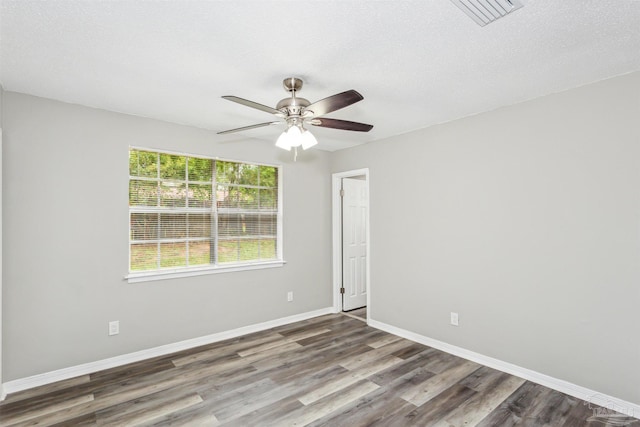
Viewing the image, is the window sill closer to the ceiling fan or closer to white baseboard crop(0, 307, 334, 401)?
white baseboard crop(0, 307, 334, 401)

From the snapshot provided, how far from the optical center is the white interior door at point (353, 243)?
4.92m

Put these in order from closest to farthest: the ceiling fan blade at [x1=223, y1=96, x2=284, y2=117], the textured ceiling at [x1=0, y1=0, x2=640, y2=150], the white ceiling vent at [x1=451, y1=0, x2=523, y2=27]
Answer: the white ceiling vent at [x1=451, y1=0, x2=523, y2=27] → the textured ceiling at [x1=0, y1=0, x2=640, y2=150] → the ceiling fan blade at [x1=223, y1=96, x2=284, y2=117]

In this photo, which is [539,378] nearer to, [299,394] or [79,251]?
[299,394]

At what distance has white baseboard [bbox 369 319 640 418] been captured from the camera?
2.35 m

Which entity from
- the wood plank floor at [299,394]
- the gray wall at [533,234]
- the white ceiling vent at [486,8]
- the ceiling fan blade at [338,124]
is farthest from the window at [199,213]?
the white ceiling vent at [486,8]

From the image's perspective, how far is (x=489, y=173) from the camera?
3121mm

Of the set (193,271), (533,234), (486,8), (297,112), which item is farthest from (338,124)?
(193,271)

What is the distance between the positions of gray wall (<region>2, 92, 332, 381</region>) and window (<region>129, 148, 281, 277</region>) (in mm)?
134

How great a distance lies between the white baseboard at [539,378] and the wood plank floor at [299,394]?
0.07 meters

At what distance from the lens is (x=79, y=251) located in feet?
9.58

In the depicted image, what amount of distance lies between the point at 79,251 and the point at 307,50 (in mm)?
2659

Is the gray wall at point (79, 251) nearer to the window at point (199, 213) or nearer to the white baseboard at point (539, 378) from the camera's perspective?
the window at point (199, 213)

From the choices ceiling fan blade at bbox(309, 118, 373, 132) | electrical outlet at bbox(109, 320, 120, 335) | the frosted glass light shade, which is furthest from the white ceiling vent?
electrical outlet at bbox(109, 320, 120, 335)

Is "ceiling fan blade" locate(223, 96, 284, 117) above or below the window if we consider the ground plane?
above
